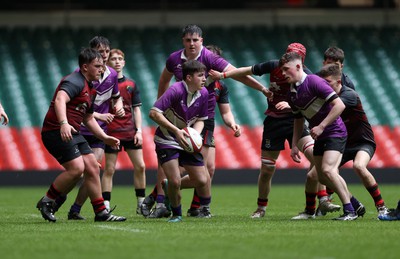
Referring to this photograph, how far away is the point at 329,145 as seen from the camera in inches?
402

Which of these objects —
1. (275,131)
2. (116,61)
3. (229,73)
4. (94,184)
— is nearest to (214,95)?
(229,73)

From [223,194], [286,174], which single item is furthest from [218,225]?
[286,174]

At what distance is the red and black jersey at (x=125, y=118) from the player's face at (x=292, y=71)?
294 cm

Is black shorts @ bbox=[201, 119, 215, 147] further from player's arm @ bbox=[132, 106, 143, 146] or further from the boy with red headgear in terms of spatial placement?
player's arm @ bbox=[132, 106, 143, 146]

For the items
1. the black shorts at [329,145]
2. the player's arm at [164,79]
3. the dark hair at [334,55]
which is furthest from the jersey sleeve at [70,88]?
the dark hair at [334,55]

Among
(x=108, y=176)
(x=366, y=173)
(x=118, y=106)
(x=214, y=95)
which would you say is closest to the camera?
(x=366, y=173)

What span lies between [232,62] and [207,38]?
92 centimetres

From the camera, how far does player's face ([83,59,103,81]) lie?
1010 centimetres

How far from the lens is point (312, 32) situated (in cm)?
2638

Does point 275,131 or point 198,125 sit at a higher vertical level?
point 198,125

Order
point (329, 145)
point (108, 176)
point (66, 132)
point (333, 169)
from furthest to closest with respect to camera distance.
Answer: point (108, 176), point (329, 145), point (333, 169), point (66, 132)

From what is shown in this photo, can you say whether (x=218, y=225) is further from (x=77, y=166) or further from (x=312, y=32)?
(x=312, y=32)

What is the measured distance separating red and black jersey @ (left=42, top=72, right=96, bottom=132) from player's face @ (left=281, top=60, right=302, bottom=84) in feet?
6.74

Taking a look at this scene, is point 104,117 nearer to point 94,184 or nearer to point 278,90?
point 94,184
